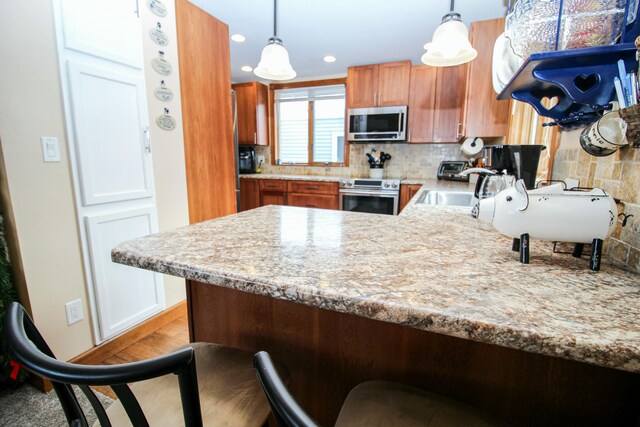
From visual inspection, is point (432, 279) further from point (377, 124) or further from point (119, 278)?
point (377, 124)

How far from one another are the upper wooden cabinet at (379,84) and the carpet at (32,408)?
3.83m

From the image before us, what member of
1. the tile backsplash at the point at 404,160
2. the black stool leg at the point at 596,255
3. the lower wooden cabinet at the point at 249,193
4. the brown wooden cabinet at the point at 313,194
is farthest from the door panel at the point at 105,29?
the tile backsplash at the point at 404,160

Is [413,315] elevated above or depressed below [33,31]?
below

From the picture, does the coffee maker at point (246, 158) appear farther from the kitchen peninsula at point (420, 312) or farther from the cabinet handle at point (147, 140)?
the kitchen peninsula at point (420, 312)

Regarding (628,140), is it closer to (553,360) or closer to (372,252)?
(553,360)

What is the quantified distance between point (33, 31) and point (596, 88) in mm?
2234

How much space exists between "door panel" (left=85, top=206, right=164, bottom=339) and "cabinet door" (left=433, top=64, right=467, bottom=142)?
329 cm

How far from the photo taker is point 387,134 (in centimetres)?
387

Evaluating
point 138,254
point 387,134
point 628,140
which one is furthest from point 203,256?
point 387,134

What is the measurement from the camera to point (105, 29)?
1.67 meters

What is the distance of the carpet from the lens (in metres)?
1.37

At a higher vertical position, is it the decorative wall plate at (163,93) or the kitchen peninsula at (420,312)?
the decorative wall plate at (163,93)

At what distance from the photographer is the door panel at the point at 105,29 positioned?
60.0 inches

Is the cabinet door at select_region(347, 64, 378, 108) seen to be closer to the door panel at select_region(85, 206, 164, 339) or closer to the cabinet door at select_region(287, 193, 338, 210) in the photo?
the cabinet door at select_region(287, 193, 338, 210)
